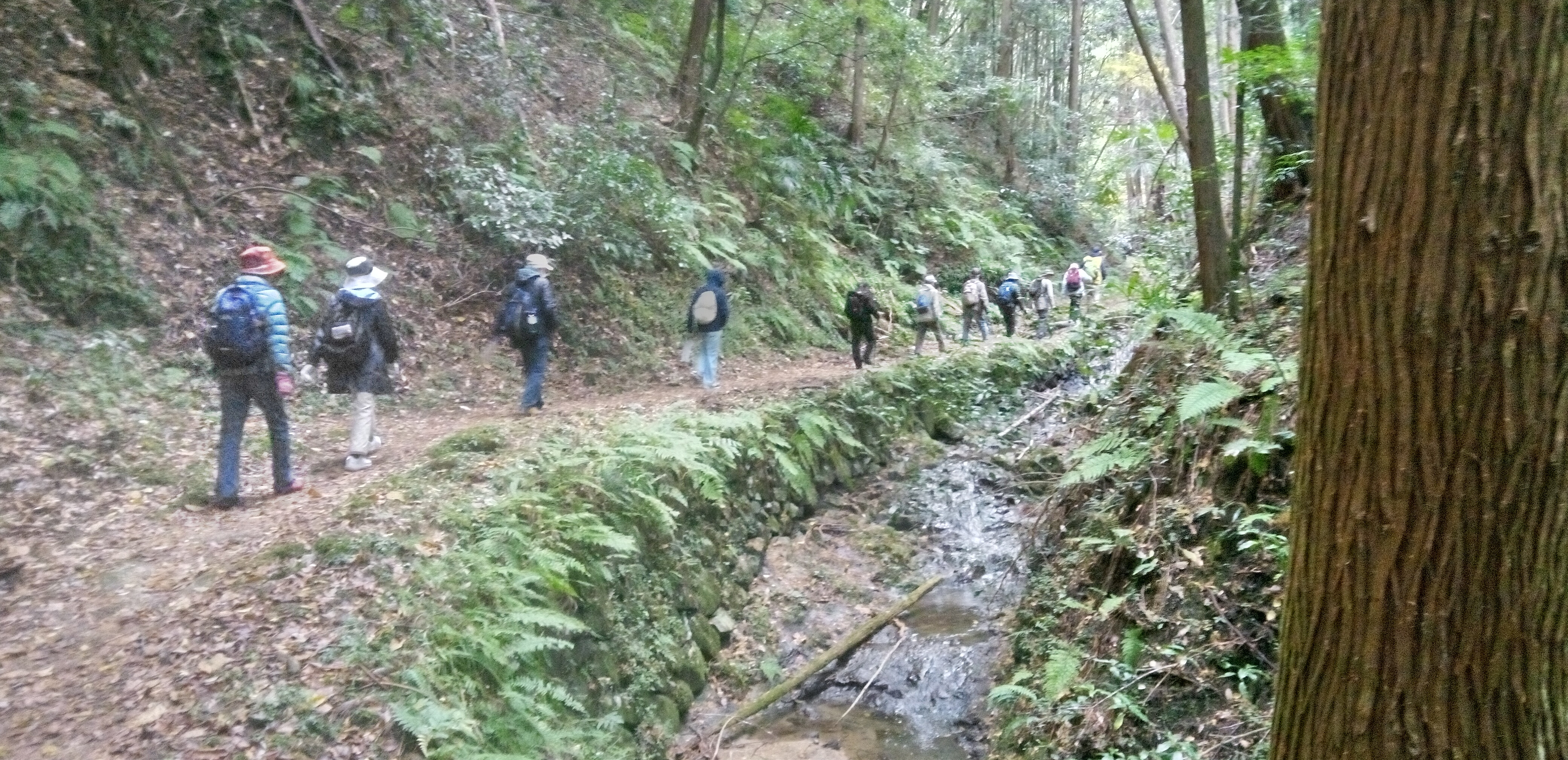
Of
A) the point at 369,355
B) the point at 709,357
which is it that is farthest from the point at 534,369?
the point at 709,357

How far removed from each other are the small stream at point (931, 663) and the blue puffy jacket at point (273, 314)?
14.5ft

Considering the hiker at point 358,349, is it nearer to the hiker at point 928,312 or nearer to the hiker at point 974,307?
the hiker at point 928,312

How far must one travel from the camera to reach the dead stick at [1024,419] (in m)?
14.2

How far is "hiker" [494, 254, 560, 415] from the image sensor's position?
9930mm

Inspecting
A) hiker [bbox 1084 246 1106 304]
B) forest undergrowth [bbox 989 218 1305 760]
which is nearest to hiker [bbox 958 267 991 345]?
hiker [bbox 1084 246 1106 304]

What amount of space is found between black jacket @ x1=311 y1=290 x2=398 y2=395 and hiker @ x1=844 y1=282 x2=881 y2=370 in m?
7.37

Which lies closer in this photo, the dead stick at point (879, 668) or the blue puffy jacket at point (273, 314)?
the blue puffy jacket at point (273, 314)

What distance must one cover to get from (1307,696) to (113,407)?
8895 millimetres

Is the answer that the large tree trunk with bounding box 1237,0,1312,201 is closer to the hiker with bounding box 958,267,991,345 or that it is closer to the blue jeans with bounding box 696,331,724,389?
the blue jeans with bounding box 696,331,724,389

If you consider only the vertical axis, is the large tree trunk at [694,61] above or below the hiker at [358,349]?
above

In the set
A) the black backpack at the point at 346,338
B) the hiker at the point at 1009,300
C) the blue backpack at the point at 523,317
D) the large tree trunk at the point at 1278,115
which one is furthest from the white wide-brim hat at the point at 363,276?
the hiker at the point at 1009,300

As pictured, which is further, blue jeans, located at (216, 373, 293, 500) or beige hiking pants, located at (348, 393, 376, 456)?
beige hiking pants, located at (348, 393, 376, 456)

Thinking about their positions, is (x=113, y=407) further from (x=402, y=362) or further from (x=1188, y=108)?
(x=1188, y=108)

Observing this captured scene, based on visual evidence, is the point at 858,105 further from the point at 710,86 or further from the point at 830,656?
the point at 830,656
